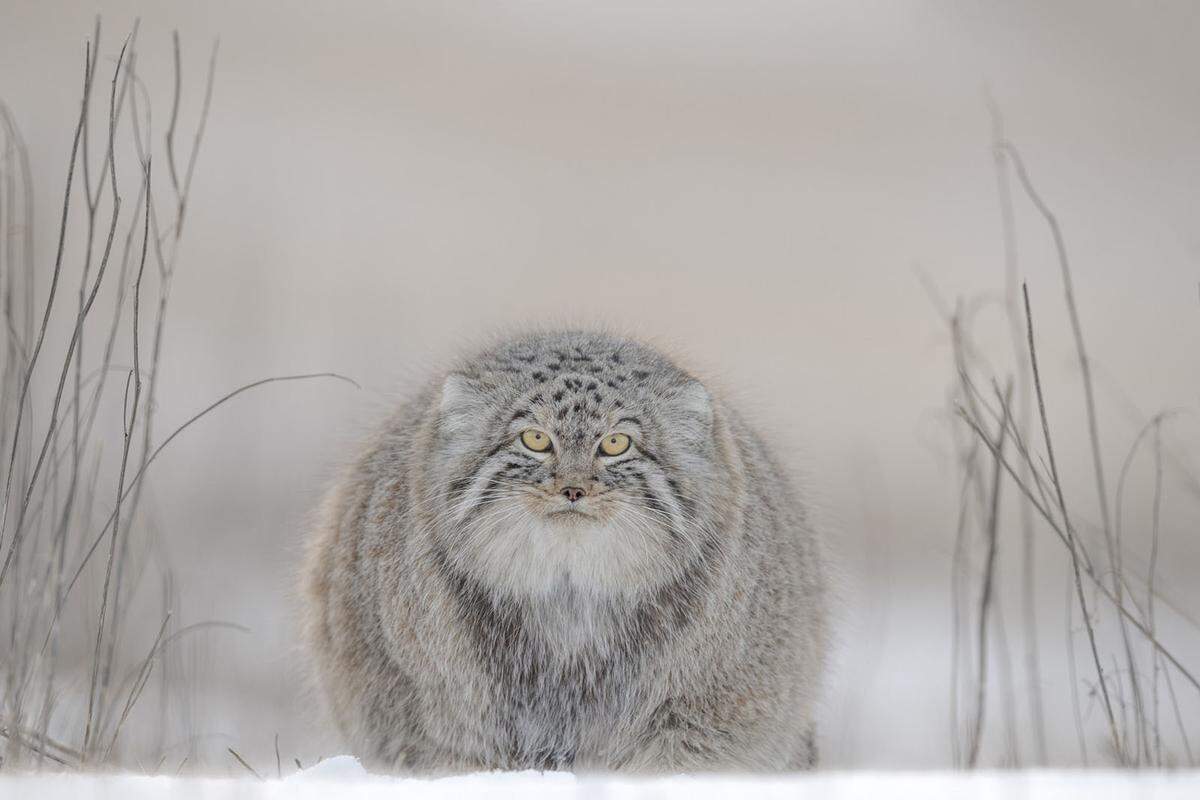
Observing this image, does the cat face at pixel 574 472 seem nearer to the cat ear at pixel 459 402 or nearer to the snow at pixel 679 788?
the cat ear at pixel 459 402

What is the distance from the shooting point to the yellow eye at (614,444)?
4.51m

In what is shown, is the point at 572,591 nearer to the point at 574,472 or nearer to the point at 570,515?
the point at 570,515

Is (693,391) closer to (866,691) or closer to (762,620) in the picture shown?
(762,620)

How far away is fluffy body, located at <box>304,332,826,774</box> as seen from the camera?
454 centimetres

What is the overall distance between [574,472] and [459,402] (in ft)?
2.04

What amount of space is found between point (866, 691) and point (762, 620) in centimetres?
204

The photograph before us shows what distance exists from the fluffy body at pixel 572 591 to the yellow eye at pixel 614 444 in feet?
0.07

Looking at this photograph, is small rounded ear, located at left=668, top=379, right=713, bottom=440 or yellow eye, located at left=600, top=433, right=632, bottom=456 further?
small rounded ear, located at left=668, top=379, right=713, bottom=440

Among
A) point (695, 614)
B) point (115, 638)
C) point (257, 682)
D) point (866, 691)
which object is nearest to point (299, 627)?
point (115, 638)

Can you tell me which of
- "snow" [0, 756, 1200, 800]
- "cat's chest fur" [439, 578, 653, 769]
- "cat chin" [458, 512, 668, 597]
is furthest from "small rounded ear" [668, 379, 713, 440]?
"snow" [0, 756, 1200, 800]

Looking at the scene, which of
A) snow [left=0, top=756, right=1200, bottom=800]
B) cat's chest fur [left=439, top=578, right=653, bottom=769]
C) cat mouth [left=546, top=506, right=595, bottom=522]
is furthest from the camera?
cat's chest fur [left=439, top=578, right=653, bottom=769]

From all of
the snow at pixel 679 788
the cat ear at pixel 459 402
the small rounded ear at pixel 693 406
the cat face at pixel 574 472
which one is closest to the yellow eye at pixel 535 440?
the cat face at pixel 574 472

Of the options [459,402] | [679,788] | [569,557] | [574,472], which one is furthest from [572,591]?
[679,788]

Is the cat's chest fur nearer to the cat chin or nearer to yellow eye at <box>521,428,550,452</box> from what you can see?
the cat chin
